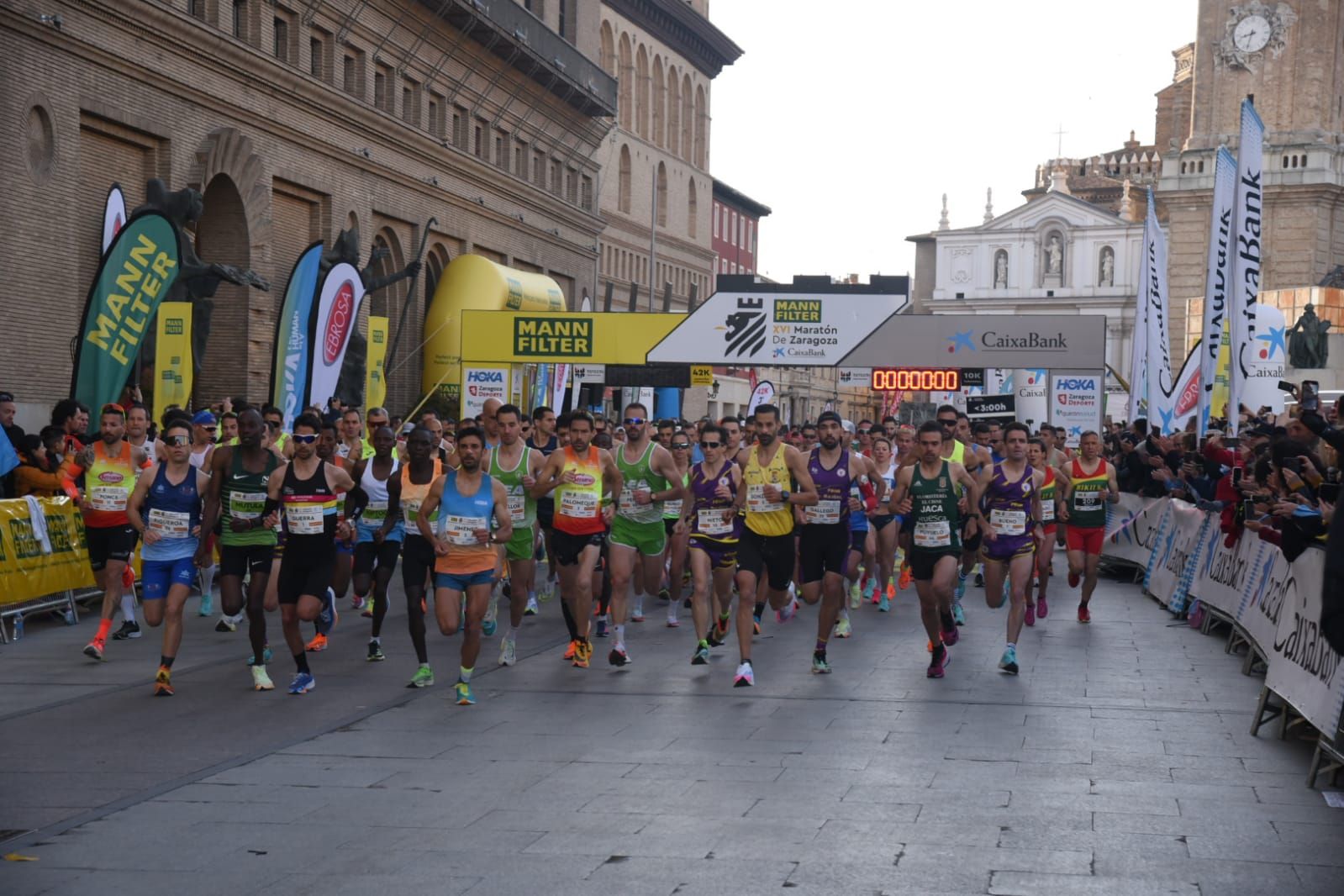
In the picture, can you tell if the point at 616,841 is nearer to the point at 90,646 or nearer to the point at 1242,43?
the point at 90,646

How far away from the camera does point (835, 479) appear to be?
13.1m

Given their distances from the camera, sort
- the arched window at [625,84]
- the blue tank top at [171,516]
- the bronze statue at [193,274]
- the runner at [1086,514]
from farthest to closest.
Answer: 1. the arched window at [625,84]
2. the bronze statue at [193,274]
3. the runner at [1086,514]
4. the blue tank top at [171,516]

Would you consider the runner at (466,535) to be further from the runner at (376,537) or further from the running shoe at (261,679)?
the runner at (376,537)

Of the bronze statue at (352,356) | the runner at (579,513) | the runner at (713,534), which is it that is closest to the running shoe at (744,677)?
the runner at (713,534)

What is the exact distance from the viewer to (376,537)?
523 inches

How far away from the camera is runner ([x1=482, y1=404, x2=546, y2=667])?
13.1 m

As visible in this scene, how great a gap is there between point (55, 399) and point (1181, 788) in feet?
60.3

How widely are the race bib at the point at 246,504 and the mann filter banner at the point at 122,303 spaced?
7373mm

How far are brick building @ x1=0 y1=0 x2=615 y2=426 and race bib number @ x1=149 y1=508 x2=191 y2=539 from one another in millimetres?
11542

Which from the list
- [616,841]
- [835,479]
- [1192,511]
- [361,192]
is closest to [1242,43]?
[361,192]

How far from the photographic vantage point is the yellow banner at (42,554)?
14375 mm

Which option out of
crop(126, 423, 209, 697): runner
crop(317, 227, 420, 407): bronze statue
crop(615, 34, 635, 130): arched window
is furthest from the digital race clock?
crop(615, 34, 635, 130): arched window

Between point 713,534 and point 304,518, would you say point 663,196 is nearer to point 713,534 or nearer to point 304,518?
point 713,534

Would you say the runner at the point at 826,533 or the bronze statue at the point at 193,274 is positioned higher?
the bronze statue at the point at 193,274
